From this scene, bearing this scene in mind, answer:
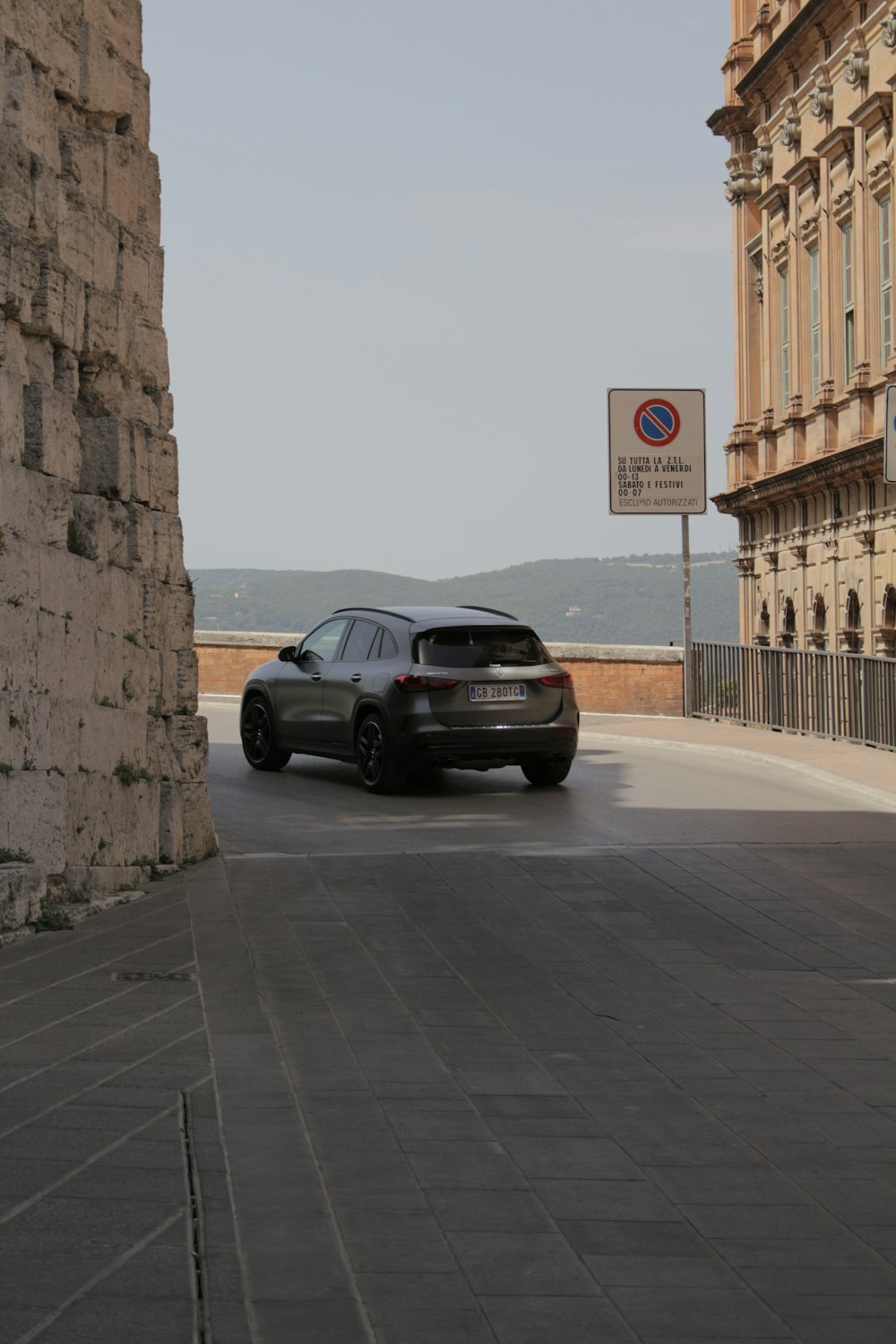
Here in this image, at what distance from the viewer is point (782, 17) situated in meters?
37.9

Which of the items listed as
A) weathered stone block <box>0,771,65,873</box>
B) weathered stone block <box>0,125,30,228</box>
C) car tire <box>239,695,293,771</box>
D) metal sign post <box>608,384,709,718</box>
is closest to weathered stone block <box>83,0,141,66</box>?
weathered stone block <box>0,125,30,228</box>

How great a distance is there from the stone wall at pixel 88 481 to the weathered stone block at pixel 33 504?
1 centimetres

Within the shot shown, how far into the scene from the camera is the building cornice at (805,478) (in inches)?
1244

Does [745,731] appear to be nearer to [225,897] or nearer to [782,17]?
[225,897]

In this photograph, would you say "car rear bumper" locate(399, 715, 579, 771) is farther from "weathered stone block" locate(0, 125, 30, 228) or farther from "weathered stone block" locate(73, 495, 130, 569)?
"weathered stone block" locate(0, 125, 30, 228)

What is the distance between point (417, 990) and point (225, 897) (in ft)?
8.67

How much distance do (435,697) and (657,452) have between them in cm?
1223

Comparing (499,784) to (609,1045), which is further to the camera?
(499,784)

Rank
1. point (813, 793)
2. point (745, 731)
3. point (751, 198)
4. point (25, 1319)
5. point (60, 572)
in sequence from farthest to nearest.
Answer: point (751, 198)
point (745, 731)
point (813, 793)
point (60, 572)
point (25, 1319)

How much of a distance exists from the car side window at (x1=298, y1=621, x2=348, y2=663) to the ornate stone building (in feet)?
53.5

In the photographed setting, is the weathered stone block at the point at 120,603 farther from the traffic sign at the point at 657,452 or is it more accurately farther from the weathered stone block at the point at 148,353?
the traffic sign at the point at 657,452

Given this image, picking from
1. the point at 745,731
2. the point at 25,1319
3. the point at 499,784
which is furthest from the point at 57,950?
the point at 745,731

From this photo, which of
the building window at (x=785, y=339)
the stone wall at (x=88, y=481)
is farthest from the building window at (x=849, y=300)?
the stone wall at (x=88, y=481)

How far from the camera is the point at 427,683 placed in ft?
49.5
